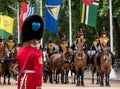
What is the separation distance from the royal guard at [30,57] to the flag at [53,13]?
25.5 meters

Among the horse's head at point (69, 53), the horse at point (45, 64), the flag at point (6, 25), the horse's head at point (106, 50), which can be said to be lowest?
the horse at point (45, 64)

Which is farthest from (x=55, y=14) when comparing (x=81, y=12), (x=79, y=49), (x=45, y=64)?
(x=79, y=49)

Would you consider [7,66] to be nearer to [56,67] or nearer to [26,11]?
[56,67]

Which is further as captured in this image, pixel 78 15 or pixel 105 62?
pixel 78 15

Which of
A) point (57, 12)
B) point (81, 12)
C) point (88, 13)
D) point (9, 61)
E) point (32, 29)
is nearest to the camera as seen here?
point (32, 29)

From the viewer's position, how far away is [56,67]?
30750 mm

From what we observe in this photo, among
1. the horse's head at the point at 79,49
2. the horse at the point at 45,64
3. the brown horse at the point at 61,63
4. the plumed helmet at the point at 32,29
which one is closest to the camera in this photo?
the plumed helmet at the point at 32,29

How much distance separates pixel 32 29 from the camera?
371 inches

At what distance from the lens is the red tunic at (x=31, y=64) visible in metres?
9.18

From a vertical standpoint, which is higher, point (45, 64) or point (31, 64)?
point (31, 64)

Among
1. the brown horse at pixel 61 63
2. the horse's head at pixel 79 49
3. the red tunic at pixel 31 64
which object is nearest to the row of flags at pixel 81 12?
the brown horse at pixel 61 63

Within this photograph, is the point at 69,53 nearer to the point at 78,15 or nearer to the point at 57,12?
the point at 57,12

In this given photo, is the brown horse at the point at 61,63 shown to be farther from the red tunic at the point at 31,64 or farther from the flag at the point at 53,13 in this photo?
the red tunic at the point at 31,64

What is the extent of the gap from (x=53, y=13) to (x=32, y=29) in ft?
84.9
